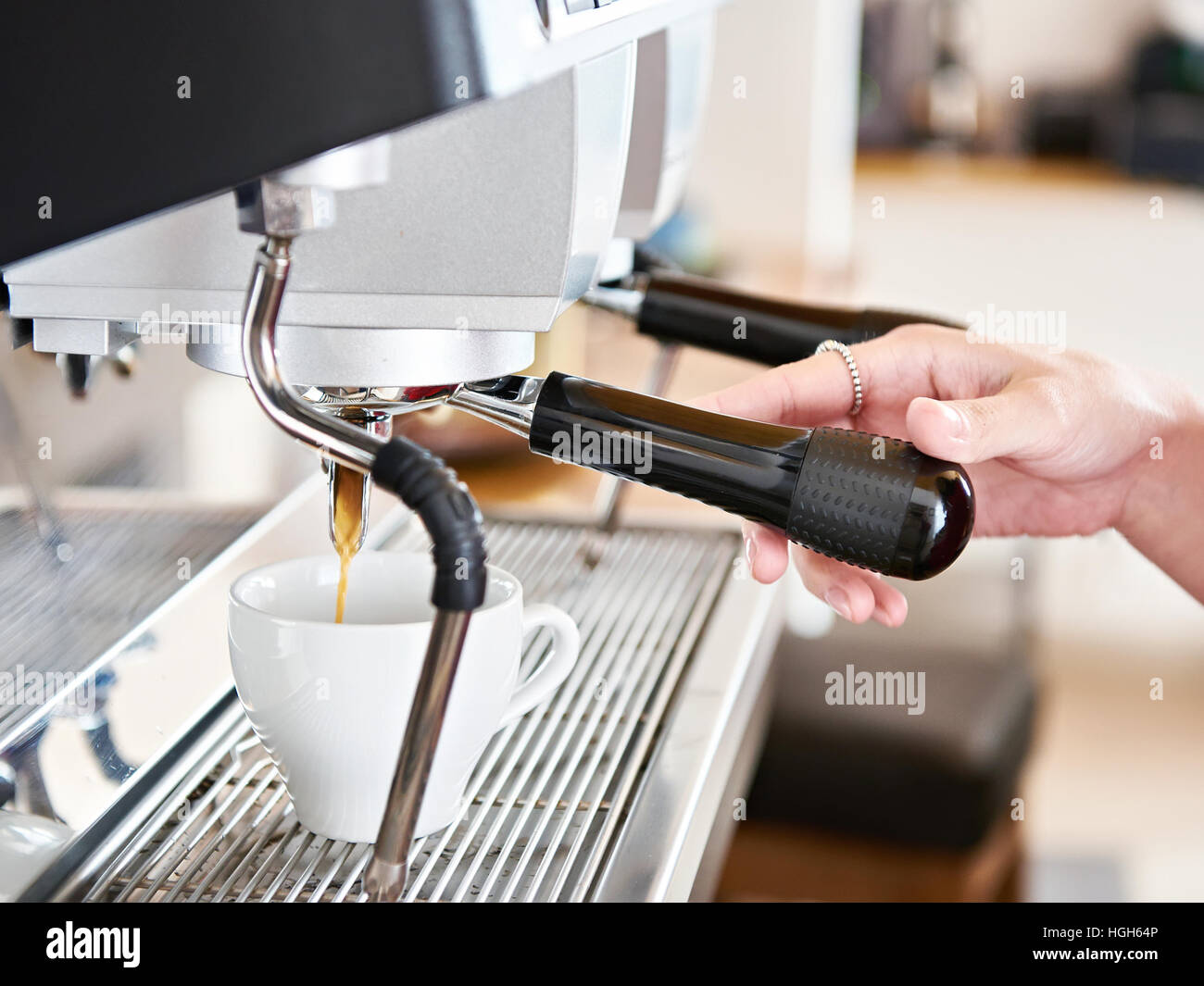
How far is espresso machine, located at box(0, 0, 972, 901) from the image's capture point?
313 mm

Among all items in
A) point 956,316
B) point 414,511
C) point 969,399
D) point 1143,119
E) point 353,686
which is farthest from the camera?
point 1143,119

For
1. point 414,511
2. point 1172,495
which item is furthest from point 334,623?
point 1172,495

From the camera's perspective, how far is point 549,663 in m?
0.49

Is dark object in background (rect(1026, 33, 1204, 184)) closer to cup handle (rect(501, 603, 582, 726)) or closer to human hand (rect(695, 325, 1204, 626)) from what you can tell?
human hand (rect(695, 325, 1204, 626))

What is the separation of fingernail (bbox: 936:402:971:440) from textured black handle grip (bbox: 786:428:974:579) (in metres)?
0.06

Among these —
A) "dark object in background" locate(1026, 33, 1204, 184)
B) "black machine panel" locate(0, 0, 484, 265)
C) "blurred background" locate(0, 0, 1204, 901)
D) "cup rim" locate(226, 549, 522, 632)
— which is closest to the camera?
"black machine panel" locate(0, 0, 484, 265)

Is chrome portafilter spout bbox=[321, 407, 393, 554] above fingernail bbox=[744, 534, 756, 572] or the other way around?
above

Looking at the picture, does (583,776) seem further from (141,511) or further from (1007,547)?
(1007,547)

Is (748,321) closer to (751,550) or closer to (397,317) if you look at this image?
(751,550)

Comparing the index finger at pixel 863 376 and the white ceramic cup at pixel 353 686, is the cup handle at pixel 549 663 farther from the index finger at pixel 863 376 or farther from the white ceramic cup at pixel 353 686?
the index finger at pixel 863 376

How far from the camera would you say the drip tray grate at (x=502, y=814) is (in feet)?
1.45

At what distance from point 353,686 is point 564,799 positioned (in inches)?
5.0

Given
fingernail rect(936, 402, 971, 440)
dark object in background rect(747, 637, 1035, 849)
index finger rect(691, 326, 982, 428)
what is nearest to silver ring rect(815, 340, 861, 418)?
index finger rect(691, 326, 982, 428)

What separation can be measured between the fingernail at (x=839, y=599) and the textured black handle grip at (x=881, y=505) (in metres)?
0.20
